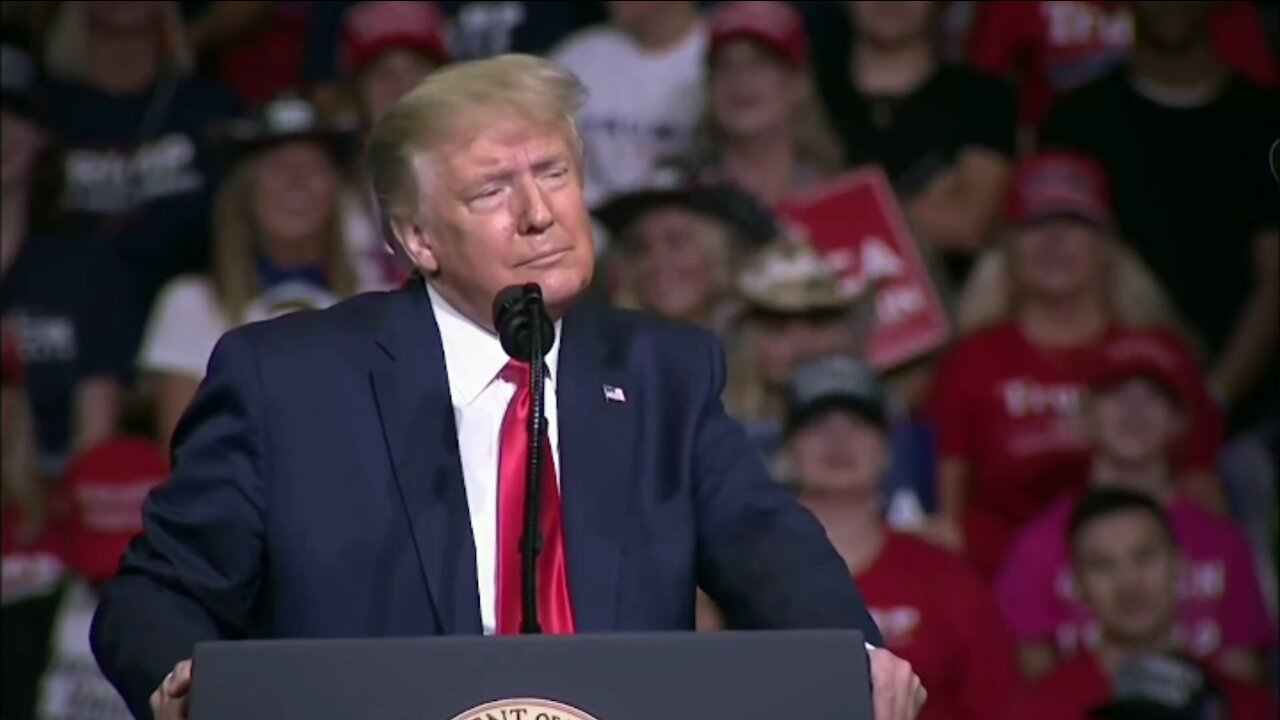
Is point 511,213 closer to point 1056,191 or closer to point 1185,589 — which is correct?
point 1185,589

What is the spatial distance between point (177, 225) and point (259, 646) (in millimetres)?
3885

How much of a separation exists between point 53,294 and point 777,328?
64.5 inches

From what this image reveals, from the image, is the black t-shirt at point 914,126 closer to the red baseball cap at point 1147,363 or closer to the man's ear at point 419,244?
the red baseball cap at point 1147,363

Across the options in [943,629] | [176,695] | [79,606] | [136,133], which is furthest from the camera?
[136,133]

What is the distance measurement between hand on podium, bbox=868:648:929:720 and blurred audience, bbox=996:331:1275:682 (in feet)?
9.31

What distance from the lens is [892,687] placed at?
238 centimetres

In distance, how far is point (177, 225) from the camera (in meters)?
6.00

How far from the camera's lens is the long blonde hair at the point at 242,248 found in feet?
18.7

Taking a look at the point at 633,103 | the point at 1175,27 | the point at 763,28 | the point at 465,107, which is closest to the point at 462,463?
the point at 465,107

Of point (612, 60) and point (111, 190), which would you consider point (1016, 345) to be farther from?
point (111, 190)

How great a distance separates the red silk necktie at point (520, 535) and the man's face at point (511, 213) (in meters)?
0.13

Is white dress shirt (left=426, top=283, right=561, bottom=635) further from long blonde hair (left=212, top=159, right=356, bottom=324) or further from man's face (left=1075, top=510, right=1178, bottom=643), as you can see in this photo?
long blonde hair (left=212, top=159, right=356, bottom=324)

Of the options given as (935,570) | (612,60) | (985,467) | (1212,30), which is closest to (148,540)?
(935,570)

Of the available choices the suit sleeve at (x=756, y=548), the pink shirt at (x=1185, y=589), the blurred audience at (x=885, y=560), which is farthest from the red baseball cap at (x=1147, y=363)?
the suit sleeve at (x=756, y=548)
